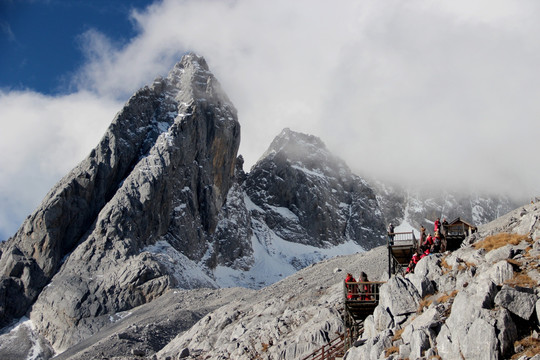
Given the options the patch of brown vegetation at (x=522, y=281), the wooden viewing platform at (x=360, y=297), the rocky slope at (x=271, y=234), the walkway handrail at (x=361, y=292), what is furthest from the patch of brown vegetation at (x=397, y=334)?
the rocky slope at (x=271, y=234)

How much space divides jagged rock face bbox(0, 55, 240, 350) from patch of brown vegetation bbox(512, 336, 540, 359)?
9007 centimetres

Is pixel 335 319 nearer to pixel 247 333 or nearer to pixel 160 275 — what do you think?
pixel 247 333

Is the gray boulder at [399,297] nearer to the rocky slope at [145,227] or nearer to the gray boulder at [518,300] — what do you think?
the gray boulder at [518,300]

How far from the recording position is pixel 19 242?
122 metres

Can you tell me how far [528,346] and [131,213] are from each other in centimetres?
11036

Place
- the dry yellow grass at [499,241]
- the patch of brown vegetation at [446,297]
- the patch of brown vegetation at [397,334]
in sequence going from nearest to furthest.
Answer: the patch of brown vegetation at [446,297] < the patch of brown vegetation at [397,334] < the dry yellow grass at [499,241]

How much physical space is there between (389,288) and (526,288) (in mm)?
5982

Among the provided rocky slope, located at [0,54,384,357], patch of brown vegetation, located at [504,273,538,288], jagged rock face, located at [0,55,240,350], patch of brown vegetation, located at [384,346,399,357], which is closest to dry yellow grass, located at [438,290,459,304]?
patch of brown vegetation, located at [504,273,538,288]

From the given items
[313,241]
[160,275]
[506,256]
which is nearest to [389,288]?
[506,256]

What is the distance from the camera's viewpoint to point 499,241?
23500 mm

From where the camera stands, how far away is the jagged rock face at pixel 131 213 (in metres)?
108

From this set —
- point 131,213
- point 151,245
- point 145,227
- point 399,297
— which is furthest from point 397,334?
point 151,245

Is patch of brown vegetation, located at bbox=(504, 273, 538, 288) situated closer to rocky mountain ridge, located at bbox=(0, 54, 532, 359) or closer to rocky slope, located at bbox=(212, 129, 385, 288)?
rocky mountain ridge, located at bbox=(0, 54, 532, 359)

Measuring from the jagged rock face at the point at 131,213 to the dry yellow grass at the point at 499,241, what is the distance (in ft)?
280
